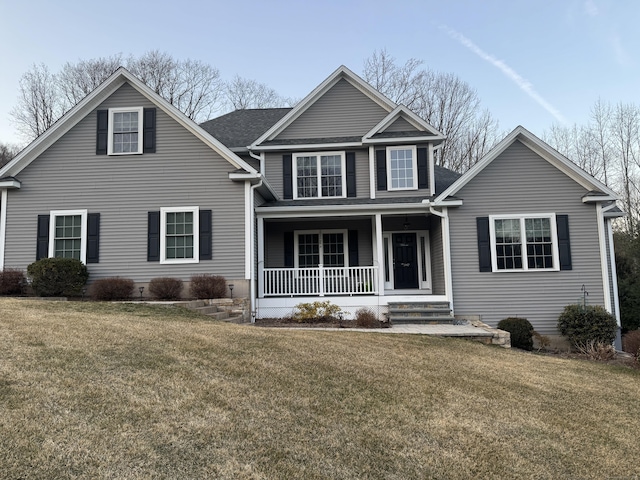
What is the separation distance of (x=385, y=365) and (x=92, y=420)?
3.88m

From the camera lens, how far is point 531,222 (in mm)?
11914

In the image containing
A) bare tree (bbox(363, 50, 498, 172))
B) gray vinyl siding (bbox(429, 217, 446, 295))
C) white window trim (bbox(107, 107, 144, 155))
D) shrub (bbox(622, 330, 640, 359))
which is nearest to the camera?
shrub (bbox(622, 330, 640, 359))

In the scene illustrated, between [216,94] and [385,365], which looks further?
[216,94]

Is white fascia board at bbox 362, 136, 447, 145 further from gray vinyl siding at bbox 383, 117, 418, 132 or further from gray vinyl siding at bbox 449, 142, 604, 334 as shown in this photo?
gray vinyl siding at bbox 449, 142, 604, 334

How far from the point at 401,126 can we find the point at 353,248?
4300 mm

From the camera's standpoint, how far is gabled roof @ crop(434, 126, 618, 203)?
38.1 ft

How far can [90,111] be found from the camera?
12.4m

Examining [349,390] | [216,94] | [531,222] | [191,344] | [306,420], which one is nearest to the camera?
[306,420]

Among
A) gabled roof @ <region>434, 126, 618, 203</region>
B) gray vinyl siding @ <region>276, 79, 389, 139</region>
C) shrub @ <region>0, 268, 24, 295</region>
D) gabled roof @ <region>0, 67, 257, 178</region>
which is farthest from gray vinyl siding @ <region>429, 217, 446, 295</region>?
shrub @ <region>0, 268, 24, 295</region>

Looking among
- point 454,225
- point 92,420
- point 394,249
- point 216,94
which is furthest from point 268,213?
point 216,94

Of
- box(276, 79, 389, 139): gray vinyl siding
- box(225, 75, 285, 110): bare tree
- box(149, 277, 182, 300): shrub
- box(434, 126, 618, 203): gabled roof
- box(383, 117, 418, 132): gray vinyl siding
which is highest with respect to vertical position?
box(225, 75, 285, 110): bare tree

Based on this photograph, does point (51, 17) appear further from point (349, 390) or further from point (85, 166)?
point (349, 390)

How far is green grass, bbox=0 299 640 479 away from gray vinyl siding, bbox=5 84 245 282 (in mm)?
4890

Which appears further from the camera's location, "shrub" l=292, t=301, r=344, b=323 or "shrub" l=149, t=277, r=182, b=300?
"shrub" l=292, t=301, r=344, b=323
